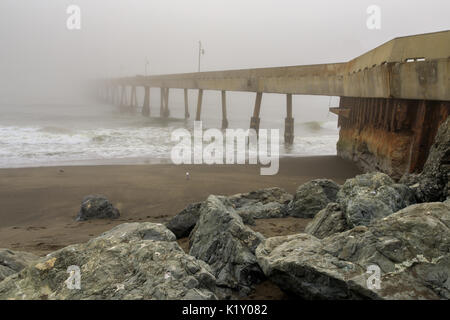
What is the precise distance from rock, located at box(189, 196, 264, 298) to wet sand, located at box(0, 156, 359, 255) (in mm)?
1012

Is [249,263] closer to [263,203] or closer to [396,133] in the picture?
[263,203]

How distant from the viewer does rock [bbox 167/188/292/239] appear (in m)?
4.95

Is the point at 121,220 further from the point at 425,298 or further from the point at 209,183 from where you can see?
the point at 425,298

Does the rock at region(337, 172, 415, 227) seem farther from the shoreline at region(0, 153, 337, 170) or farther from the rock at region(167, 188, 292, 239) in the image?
the shoreline at region(0, 153, 337, 170)

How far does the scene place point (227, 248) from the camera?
141 inches

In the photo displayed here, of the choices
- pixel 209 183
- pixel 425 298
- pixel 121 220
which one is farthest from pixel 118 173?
pixel 425 298

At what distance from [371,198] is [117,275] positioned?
2.78 metres

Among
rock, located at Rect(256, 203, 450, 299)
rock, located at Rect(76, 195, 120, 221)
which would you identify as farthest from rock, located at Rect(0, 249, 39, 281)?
rock, located at Rect(76, 195, 120, 221)

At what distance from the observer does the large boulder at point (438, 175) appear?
430 cm

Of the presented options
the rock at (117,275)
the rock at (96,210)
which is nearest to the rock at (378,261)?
the rock at (117,275)

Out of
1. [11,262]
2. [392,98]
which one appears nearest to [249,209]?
[11,262]

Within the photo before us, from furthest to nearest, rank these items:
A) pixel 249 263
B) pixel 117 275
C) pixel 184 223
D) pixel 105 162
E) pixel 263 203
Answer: pixel 105 162 → pixel 263 203 → pixel 184 223 → pixel 249 263 → pixel 117 275

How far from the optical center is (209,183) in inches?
376

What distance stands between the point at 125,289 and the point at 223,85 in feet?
69.8
